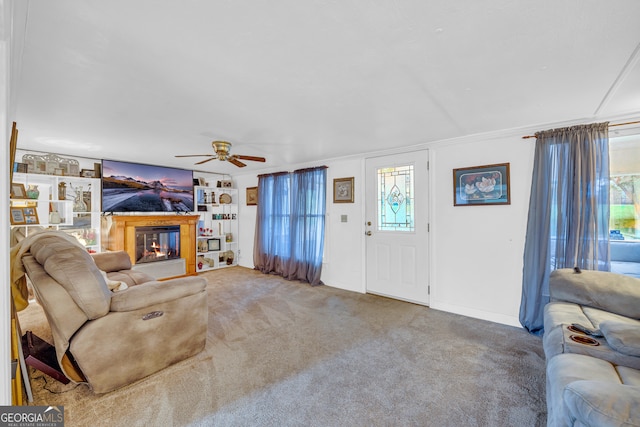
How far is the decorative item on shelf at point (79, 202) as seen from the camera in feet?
14.1

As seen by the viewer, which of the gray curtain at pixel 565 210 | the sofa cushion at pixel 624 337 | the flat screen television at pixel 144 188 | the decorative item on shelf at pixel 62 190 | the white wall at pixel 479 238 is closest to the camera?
the sofa cushion at pixel 624 337

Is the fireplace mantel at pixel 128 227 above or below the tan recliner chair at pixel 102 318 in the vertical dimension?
above

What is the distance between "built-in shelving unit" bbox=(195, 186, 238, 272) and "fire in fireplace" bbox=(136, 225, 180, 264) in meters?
0.50

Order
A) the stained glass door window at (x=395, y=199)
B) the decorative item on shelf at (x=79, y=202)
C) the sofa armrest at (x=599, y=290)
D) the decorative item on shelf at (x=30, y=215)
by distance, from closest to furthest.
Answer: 1. the sofa armrest at (x=599, y=290)
2. the decorative item on shelf at (x=30, y=215)
3. the stained glass door window at (x=395, y=199)
4. the decorative item on shelf at (x=79, y=202)

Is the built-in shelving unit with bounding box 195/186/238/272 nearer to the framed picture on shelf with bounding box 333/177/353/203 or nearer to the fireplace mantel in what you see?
the fireplace mantel

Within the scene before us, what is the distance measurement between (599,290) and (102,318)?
147 inches

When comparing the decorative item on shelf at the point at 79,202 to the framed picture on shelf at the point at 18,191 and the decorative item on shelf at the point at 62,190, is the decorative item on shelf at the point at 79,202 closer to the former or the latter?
the decorative item on shelf at the point at 62,190

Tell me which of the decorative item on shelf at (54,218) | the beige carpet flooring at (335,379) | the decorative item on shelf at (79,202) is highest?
the decorative item on shelf at (79,202)

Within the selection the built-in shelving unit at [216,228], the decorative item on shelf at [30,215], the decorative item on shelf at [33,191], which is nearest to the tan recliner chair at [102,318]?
the decorative item on shelf at [30,215]

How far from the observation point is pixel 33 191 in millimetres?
3840

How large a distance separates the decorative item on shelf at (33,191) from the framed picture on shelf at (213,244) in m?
2.78

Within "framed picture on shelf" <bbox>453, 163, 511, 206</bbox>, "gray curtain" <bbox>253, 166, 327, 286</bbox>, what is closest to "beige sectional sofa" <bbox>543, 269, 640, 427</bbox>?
"framed picture on shelf" <bbox>453, 163, 511, 206</bbox>

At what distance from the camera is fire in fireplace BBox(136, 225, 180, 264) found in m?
4.77

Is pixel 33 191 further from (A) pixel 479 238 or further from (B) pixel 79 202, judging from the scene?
(A) pixel 479 238
